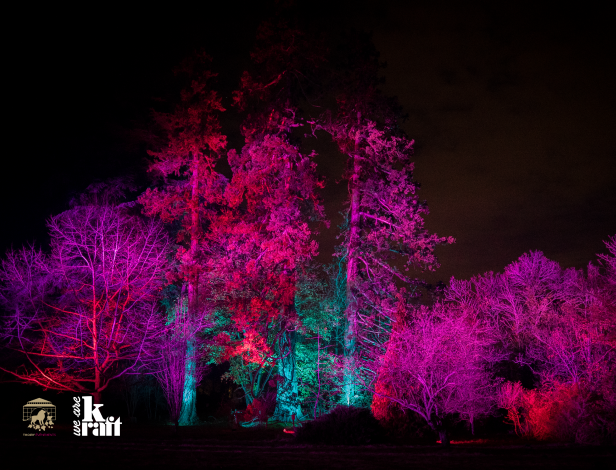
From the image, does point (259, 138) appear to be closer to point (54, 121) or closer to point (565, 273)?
point (54, 121)

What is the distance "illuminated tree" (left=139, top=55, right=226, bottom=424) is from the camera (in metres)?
23.6

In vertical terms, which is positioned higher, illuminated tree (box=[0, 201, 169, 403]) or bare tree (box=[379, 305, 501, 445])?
illuminated tree (box=[0, 201, 169, 403])

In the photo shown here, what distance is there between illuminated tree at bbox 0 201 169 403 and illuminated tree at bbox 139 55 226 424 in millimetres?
4138

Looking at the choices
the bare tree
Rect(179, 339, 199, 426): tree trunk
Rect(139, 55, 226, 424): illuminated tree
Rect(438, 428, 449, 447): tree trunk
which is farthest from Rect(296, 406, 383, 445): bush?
Rect(139, 55, 226, 424): illuminated tree

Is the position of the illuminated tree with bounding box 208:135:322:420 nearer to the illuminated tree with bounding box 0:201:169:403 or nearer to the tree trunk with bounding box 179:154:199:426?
the tree trunk with bounding box 179:154:199:426

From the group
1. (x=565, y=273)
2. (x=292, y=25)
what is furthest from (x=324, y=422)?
(x=565, y=273)

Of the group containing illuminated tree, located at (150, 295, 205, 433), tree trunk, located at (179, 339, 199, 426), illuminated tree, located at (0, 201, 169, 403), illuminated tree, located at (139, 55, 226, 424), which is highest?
illuminated tree, located at (139, 55, 226, 424)

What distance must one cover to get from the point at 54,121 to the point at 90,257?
37.5ft

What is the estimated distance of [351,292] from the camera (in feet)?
76.1

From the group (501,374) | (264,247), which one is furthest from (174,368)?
(501,374)

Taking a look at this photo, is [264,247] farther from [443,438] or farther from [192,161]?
[443,438]

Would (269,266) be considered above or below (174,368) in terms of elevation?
above

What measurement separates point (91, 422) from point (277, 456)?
21.2 feet

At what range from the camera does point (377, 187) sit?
79.4 ft
